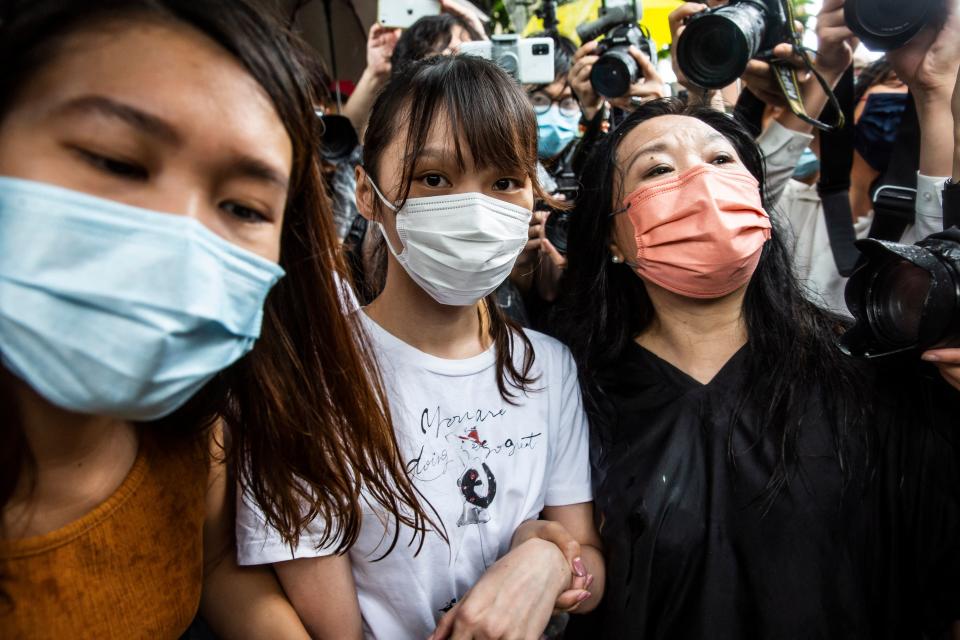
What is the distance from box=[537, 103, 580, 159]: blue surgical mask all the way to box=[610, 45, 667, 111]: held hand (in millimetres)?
662

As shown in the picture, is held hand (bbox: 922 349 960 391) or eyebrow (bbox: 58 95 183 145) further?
held hand (bbox: 922 349 960 391)

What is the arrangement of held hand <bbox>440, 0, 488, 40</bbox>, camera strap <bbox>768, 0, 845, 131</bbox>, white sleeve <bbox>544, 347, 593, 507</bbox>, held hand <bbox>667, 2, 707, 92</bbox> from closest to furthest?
white sleeve <bbox>544, 347, 593, 507</bbox>
camera strap <bbox>768, 0, 845, 131</bbox>
held hand <bbox>667, 2, 707, 92</bbox>
held hand <bbox>440, 0, 488, 40</bbox>

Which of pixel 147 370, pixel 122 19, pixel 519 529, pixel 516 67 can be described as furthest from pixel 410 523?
pixel 516 67

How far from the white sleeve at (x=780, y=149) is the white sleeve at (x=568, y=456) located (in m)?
1.31

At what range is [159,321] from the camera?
0.78 metres

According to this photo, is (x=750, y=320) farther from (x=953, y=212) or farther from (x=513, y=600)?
(x=513, y=600)

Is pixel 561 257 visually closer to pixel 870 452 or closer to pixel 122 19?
pixel 870 452

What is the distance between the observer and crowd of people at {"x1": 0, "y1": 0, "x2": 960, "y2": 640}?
31.8 inches

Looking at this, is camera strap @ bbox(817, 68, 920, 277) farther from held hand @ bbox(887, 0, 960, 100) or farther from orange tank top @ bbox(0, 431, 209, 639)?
orange tank top @ bbox(0, 431, 209, 639)

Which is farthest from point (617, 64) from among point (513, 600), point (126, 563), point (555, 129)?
point (126, 563)

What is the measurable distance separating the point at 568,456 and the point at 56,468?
1128 mm

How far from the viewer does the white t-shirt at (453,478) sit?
55.9 inches

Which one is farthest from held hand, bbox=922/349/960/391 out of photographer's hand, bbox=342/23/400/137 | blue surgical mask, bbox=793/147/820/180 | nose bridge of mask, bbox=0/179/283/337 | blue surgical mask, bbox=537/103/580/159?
blue surgical mask, bbox=793/147/820/180

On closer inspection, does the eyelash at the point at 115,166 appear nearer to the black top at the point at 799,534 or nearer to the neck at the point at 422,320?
the neck at the point at 422,320
